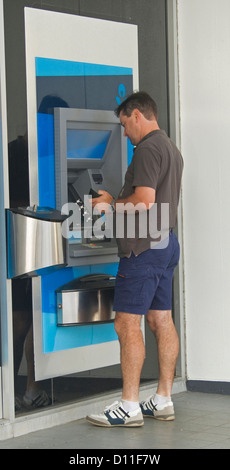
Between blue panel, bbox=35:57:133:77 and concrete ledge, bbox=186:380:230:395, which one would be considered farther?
concrete ledge, bbox=186:380:230:395

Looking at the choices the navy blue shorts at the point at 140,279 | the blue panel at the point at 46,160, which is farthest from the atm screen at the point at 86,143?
the navy blue shorts at the point at 140,279

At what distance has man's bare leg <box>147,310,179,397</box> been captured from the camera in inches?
181

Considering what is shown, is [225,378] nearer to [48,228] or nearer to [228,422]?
[228,422]

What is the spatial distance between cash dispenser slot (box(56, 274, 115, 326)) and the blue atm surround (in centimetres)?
4

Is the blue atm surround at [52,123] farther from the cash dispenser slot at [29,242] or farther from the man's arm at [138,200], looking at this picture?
the man's arm at [138,200]

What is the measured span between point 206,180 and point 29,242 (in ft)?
5.05

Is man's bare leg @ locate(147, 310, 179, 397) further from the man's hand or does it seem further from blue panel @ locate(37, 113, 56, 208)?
blue panel @ locate(37, 113, 56, 208)

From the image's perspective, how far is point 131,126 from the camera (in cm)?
446

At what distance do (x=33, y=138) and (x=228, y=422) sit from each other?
1.86m

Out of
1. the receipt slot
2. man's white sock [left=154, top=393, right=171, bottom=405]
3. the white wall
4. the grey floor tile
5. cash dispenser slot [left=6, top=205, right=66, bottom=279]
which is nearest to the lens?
the grey floor tile

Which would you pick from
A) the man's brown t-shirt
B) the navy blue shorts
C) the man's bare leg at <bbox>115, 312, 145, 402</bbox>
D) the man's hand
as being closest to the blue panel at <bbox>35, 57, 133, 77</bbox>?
the man's brown t-shirt

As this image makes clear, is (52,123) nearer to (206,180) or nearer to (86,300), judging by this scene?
(86,300)

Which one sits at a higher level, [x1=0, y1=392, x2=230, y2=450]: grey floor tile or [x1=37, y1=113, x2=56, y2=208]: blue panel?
[x1=37, y1=113, x2=56, y2=208]: blue panel

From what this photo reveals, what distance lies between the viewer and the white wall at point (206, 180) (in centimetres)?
515
